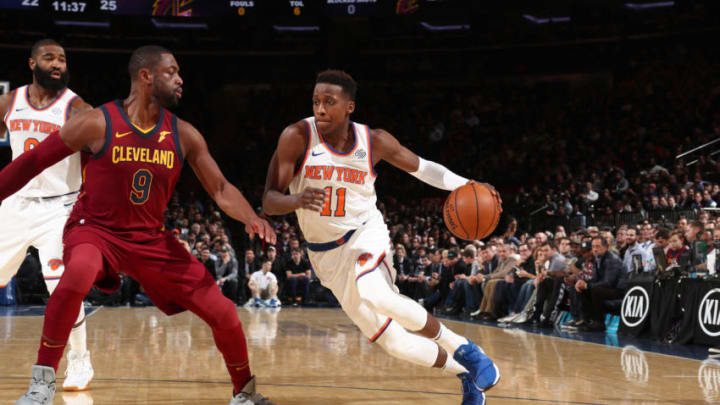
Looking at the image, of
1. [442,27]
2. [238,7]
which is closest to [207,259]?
[238,7]

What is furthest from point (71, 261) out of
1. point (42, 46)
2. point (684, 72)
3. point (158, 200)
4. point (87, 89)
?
point (87, 89)

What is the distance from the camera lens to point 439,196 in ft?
67.3

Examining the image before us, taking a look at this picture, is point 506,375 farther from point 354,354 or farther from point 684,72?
point 684,72

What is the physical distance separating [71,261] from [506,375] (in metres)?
3.32

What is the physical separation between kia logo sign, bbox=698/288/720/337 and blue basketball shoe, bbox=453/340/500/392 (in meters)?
4.25

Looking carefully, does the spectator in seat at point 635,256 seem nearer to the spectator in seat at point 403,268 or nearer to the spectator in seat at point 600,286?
the spectator in seat at point 600,286

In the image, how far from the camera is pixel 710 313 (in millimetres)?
7566

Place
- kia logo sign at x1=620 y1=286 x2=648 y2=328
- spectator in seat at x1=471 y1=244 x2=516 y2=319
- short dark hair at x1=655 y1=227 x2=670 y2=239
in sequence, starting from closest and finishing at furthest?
kia logo sign at x1=620 y1=286 x2=648 y2=328
short dark hair at x1=655 y1=227 x2=670 y2=239
spectator in seat at x1=471 y1=244 x2=516 y2=319

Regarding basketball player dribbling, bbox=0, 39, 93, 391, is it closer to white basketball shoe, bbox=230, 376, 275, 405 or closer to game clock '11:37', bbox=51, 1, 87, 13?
white basketball shoe, bbox=230, 376, 275, 405

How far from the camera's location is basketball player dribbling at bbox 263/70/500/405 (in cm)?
416

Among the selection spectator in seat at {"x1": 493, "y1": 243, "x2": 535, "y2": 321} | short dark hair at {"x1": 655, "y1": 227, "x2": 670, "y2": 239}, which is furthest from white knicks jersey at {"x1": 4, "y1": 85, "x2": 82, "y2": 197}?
spectator in seat at {"x1": 493, "y1": 243, "x2": 535, "y2": 321}

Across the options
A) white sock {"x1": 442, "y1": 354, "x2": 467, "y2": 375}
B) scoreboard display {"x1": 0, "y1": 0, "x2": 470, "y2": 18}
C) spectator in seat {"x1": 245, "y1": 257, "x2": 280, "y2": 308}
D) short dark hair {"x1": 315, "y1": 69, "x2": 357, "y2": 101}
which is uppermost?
scoreboard display {"x1": 0, "y1": 0, "x2": 470, "y2": 18}

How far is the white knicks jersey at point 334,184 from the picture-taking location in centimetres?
435

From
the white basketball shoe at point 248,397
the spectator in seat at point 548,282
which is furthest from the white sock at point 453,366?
the spectator in seat at point 548,282
